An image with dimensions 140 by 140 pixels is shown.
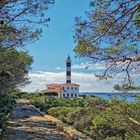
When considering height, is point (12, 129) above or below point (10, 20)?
below

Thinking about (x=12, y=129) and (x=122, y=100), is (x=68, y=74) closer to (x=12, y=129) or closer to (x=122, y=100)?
(x=12, y=129)

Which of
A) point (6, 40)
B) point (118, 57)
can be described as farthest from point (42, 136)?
point (118, 57)

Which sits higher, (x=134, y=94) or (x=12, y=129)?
(x=134, y=94)

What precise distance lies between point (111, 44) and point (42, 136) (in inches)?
329

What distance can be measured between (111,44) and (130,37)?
1.80ft

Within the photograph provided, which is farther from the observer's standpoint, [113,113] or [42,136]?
[42,136]

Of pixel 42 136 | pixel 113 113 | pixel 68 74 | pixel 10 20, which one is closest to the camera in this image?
pixel 113 113

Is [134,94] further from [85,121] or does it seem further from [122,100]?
[85,121]

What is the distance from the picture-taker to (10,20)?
48.1 feet

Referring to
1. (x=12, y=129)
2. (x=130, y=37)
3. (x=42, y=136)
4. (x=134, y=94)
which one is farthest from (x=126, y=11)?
(x=12, y=129)

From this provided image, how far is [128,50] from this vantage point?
9.98m

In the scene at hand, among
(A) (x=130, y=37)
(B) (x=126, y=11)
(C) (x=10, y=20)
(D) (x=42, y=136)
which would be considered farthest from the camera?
(D) (x=42, y=136)

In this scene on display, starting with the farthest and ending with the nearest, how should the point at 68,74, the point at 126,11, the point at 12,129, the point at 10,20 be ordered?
the point at 68,74 < the point at 12,129 < the point at 10,20 < the point at 126,11

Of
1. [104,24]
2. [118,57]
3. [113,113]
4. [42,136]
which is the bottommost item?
[42,136]
